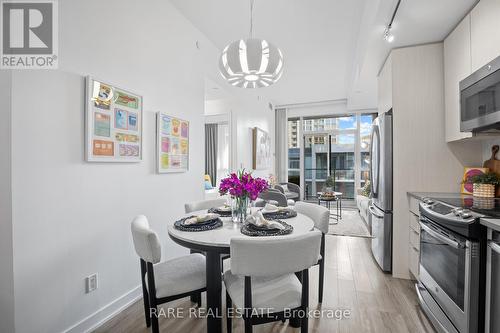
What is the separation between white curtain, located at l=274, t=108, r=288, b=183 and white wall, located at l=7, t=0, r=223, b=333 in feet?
15.5

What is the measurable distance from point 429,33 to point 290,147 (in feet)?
16.5

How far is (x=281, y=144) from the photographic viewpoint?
23.0 feet

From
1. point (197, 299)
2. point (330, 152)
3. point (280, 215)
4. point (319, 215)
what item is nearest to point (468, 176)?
Answer: point (319, 215)

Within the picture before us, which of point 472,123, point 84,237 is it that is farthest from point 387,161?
point 84,237

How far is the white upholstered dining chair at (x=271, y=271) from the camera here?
120 cm

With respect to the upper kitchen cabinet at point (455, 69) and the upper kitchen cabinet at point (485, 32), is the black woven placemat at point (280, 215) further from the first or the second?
the upper kitchen cabinet at point (485, 32)

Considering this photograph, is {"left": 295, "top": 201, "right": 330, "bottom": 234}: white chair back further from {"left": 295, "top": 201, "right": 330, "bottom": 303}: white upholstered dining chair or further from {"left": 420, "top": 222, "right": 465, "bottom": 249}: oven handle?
{"left": 420, "top": 222, "right": 465, "bottom": 249}: oven handle

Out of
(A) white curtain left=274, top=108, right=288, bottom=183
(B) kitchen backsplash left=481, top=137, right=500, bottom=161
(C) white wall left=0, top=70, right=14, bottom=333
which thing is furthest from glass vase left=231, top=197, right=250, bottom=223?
(A) white curtain left=274, top=108, right=288, bottom=183

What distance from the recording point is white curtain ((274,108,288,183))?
7000mm

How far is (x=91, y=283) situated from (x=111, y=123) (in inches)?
46.6

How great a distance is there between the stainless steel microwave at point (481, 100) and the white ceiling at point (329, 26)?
2.13 feet

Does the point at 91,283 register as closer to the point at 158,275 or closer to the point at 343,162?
the point at 158,275

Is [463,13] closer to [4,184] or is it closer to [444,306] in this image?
[444,306]

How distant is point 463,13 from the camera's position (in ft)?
6.79
